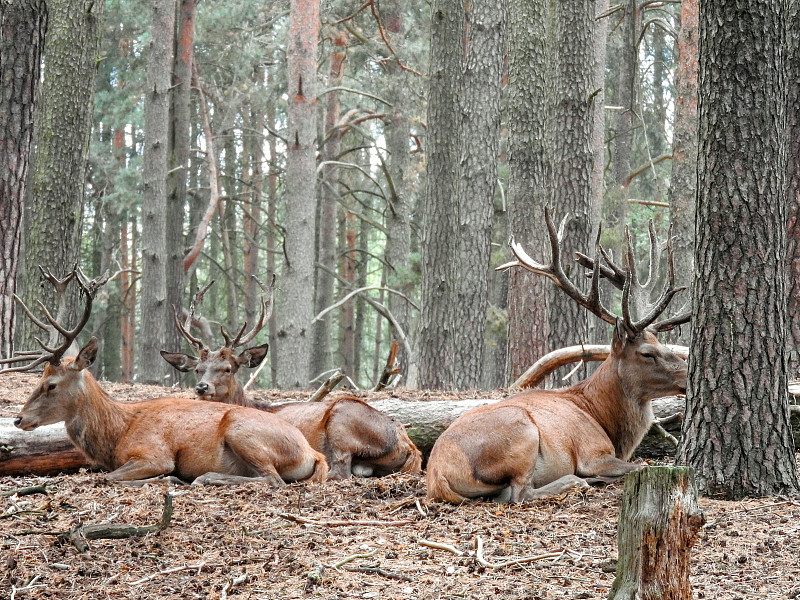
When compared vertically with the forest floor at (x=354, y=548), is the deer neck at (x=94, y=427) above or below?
above

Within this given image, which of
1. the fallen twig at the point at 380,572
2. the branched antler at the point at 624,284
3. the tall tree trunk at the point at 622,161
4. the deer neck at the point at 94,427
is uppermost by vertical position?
the tall tree trunk at the point at 622,161

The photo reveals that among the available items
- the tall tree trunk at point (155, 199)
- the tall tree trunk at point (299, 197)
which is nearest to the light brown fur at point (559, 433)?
the tall tree trunk at point (299, 197)

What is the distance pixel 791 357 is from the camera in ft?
28.0

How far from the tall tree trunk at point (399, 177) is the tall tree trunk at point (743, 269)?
16.2 meters

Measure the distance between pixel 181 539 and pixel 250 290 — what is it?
23.8m

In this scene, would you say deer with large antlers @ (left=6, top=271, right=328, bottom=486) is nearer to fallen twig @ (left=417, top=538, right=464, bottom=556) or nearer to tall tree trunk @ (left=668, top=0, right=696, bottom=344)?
fallen twig @ (left=417, top=538, right=464, bottom=556)

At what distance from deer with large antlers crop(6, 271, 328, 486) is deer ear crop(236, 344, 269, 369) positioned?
1639 mm

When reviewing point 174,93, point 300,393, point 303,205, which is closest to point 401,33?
point 174,93

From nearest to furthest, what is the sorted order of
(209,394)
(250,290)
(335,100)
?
1. (209,394)
2. (335,100)
3. (250,290)

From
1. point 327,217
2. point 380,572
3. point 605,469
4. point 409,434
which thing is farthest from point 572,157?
point 327,217

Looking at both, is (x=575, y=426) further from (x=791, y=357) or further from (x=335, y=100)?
(x=335, y=100)

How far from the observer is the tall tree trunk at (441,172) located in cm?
1420

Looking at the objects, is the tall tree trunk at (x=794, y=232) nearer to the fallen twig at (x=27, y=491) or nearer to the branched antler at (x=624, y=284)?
the branched antler at (x=624, y=284)

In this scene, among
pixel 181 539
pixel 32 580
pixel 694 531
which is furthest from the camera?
pixel 181 539
